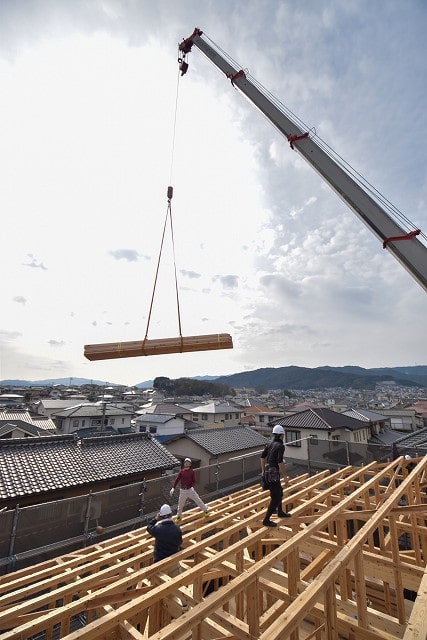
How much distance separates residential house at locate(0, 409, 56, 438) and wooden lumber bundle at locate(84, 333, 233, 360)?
27.2m

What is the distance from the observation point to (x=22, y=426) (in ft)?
112

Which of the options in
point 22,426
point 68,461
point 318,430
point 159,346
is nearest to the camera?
point 159,346

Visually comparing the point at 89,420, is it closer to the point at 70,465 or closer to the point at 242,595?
the point at 70,465

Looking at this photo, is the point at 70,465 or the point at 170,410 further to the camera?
the point at 170,410

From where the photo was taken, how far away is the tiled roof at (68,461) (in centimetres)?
1448

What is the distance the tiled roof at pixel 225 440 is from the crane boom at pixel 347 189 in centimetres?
2266

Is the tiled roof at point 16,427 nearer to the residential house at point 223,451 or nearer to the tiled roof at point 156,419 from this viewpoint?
the tiled roof at point 156,419

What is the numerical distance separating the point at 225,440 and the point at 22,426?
76.5ft

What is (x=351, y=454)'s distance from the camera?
71.9ft

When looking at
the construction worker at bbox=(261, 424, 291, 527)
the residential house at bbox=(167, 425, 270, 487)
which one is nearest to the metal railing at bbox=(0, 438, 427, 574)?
the residential house at bbox=(167, 425, 270, 487)

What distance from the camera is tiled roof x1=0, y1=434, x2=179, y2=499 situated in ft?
47.5

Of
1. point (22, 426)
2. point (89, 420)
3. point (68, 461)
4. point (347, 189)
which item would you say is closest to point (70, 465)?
point (68, 461)

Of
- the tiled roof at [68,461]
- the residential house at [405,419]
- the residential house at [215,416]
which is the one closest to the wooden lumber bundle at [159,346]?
the tiled roof at [68,461]

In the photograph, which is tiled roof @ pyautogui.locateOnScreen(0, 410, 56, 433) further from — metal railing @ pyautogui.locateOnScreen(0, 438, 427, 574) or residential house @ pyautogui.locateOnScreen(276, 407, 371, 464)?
residential house @ pyautogui.locateOnScreen(276, 407, 371, 464)
